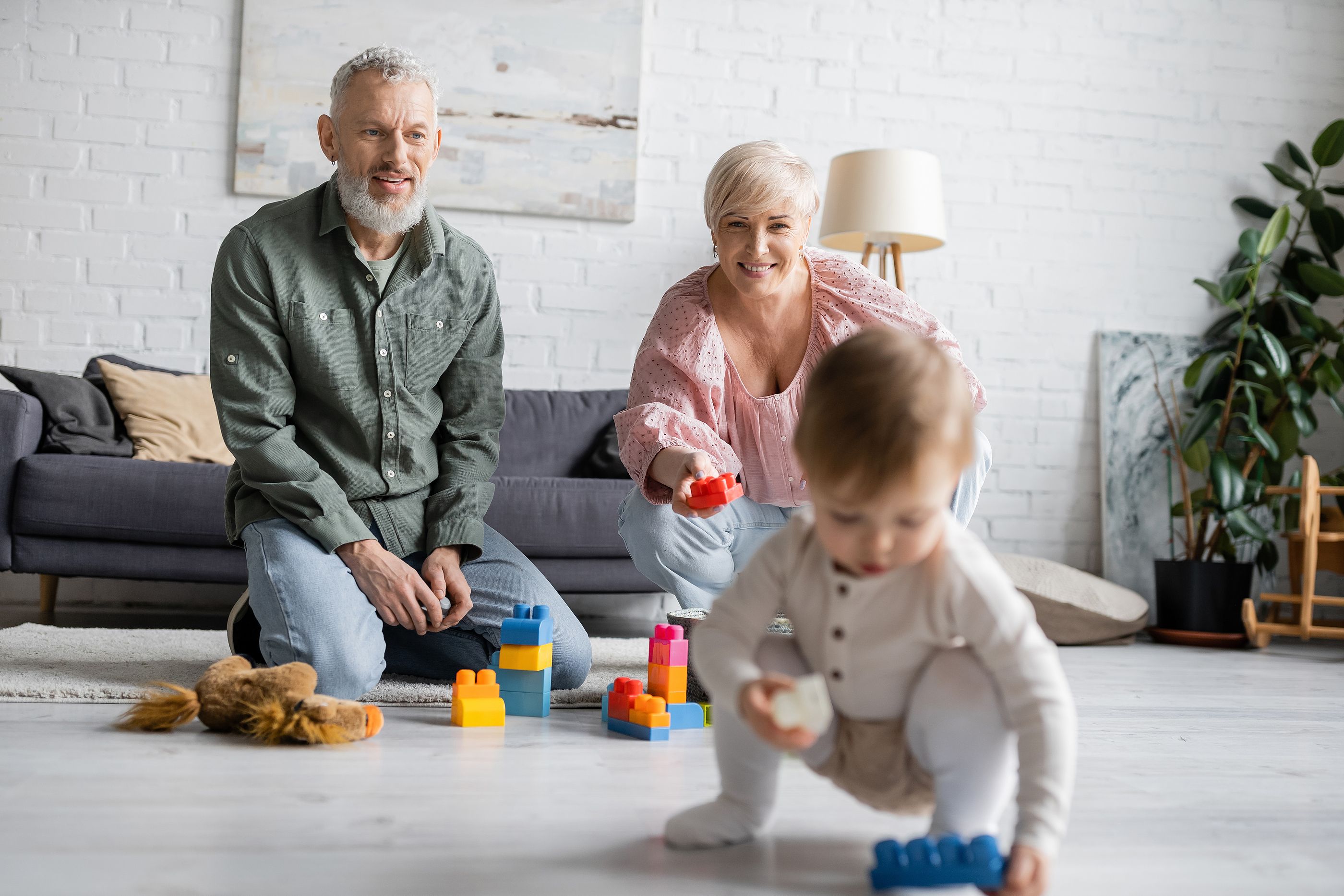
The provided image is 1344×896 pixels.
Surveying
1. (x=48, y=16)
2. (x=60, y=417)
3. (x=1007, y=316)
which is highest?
(x=48, y=16)

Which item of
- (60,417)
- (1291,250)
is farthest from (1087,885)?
(1291,250)

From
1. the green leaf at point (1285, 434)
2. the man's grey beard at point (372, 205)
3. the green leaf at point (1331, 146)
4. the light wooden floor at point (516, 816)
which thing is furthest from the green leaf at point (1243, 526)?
the man's grey beard at point (372, 205)

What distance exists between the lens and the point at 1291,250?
374cm

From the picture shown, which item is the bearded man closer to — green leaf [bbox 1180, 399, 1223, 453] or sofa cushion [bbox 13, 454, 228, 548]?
sofa cushion [bbox 13, 454, 228, 548]

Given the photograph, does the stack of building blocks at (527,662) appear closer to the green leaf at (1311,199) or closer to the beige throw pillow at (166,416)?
the beige throw pillow at (166,416)

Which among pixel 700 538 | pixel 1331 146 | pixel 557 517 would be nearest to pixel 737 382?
pixel 700 538

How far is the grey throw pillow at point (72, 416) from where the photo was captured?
2.67m

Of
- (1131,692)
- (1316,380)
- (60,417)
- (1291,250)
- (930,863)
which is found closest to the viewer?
(930,863)

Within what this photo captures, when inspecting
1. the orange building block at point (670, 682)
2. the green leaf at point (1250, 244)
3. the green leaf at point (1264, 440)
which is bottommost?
the orange building block at point (670, 682)

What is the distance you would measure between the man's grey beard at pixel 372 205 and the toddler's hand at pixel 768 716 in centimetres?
116

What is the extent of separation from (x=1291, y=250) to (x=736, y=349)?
112 inches

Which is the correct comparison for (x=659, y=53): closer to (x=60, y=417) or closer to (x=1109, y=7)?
(x=1109, y=7)

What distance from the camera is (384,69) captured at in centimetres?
168

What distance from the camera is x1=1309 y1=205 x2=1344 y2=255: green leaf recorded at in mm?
3686
